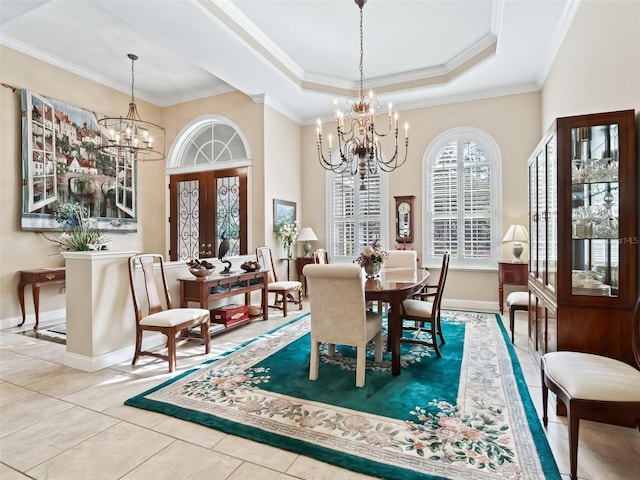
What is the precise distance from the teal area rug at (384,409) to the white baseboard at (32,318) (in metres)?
3.16

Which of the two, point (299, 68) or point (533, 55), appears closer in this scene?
point (533, 55)

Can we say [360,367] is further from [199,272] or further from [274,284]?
[274,284]

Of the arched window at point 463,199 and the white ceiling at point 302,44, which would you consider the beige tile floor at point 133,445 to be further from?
the white ceiling at point 302,44

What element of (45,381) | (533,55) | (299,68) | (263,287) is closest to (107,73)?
(299,68)

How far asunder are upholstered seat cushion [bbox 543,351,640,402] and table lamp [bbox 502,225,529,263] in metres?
3.32

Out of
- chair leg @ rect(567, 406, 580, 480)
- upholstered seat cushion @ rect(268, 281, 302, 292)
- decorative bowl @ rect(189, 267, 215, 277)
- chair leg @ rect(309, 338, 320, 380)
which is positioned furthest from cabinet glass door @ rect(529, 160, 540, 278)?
decorative bowl @ rect(189, 267, 215, 277)

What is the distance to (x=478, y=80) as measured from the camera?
5238 mm

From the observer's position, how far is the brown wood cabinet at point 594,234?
221cm

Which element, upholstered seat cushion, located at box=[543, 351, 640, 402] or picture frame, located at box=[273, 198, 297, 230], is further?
picture frame, located at box=[273, 198, 297, 230]

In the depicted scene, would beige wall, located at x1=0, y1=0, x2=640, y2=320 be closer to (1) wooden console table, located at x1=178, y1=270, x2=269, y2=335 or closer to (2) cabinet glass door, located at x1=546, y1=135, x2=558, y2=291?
(2) cabinet glass door, located at x1=546, y1=135, x2=558, y2=291

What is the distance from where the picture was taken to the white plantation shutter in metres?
6.40

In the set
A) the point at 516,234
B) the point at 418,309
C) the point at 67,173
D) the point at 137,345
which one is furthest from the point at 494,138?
the point at 67,173

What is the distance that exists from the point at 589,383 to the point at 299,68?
5.44 m

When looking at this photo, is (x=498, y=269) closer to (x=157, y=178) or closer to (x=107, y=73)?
(x=157, y=178)
